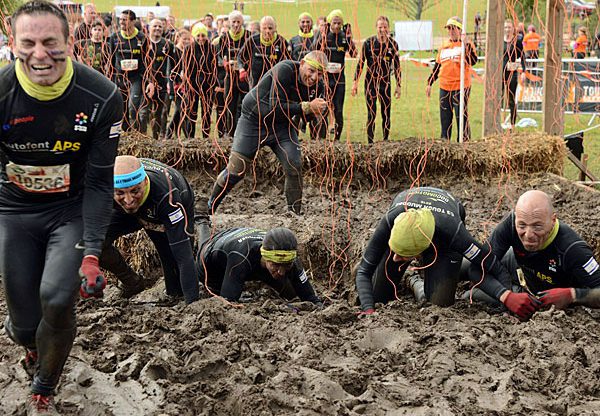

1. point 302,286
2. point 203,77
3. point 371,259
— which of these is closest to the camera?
point 371,259

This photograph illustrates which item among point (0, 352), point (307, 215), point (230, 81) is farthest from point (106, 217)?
point (230, 81)

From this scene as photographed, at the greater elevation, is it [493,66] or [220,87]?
[493,66]

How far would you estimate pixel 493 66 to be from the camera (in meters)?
10.9

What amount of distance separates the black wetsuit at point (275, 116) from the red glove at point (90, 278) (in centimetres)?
440

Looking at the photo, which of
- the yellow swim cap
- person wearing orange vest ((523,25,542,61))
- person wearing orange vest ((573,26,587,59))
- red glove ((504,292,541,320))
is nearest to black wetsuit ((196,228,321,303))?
the yellow swim cap

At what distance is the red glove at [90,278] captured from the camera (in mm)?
3805

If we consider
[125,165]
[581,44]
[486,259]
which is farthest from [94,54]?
[581,44]

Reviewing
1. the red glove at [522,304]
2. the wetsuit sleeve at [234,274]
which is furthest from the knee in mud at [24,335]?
the red glove at [522,304]

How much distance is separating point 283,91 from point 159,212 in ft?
8.40

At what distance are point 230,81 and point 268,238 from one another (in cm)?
590

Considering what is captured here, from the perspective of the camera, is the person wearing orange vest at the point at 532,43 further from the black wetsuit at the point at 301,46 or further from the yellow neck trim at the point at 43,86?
the yellow neck trim at the point at 43,86

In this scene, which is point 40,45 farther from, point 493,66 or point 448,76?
point 448,76

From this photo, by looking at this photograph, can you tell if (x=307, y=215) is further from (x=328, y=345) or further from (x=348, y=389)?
(x=348, y=389)

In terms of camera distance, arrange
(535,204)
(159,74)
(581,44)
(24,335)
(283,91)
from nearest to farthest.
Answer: (24,335), (535,204), (283,91), (159,74), (581,44)
